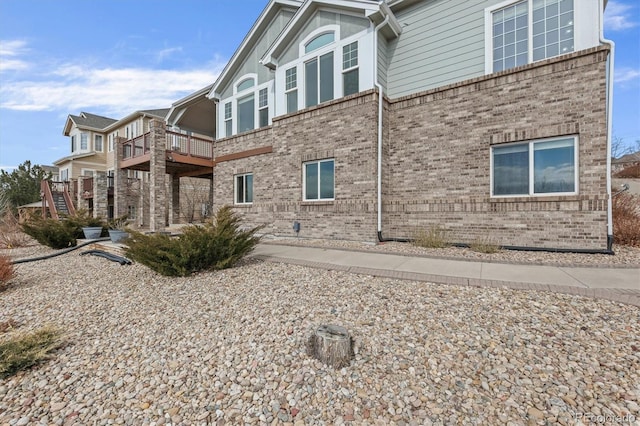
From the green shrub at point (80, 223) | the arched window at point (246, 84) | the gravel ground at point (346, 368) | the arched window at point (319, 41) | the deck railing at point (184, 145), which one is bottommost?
the gravel ground at point (346, 368)

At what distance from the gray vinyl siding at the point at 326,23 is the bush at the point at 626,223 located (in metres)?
9.09

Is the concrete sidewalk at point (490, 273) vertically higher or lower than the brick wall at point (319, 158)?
lower

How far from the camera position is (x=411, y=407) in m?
2.18

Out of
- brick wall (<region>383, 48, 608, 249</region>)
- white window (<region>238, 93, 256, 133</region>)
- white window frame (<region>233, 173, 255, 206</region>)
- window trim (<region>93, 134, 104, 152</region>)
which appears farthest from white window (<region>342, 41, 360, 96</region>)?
window trim (<region>93, 134, 104, 152</region>)

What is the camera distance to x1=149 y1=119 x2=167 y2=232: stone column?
1327 centimetres

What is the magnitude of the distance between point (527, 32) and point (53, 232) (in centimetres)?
1683

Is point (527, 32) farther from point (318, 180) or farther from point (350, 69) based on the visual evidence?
point (318, 180)

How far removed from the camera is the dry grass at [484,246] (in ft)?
23.3

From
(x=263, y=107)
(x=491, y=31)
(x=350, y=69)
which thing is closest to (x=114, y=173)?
(x=263, y=107)

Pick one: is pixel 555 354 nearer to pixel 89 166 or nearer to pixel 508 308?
pixel 508 308

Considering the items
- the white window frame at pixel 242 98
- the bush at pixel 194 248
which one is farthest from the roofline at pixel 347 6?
the bush at pixel 194 248

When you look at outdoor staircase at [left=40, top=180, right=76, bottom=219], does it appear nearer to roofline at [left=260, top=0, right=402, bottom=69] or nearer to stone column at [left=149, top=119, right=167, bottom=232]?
stone column at [left=149, top=119, right=167, bottom=232]

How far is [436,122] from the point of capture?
28.2ft

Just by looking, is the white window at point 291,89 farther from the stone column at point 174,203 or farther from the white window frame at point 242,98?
the stone column at point 174,203
